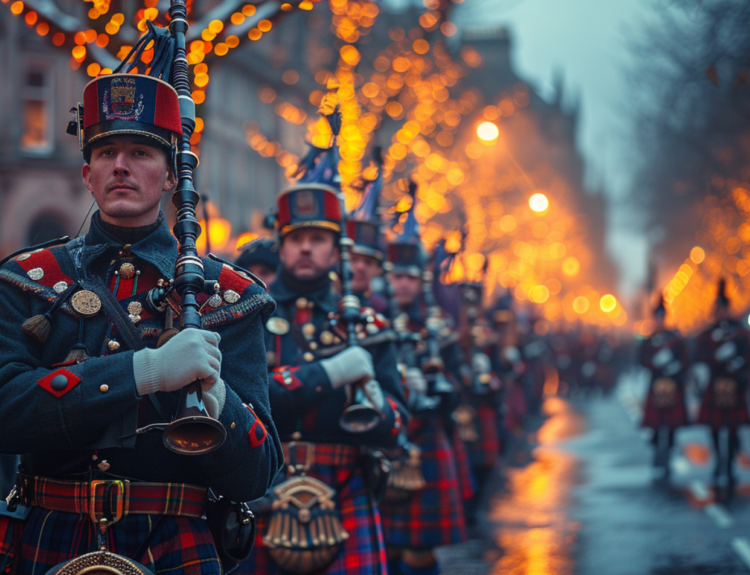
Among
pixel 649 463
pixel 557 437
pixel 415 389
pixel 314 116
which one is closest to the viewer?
pixel 415 389

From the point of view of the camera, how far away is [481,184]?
104ft

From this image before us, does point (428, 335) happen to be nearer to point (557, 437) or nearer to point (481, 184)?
point (557, 437)

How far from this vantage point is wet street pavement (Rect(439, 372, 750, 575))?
7.98 metres

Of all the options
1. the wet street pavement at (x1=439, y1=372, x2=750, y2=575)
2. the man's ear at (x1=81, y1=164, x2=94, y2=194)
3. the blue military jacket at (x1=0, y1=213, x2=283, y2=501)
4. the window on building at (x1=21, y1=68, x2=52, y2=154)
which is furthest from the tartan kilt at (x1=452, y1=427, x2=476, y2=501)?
the window on building at (x1=21, y1=68, x2=52, y2=154)

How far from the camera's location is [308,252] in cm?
525

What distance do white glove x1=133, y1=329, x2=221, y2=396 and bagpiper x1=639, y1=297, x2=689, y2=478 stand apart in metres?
11.0

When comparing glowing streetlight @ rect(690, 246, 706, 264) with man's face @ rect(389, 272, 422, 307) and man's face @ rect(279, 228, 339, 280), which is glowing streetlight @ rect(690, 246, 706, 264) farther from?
man's face @ rect(279, 228, 339, 280)

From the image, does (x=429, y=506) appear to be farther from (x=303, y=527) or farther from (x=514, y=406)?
(x=514, y=406)

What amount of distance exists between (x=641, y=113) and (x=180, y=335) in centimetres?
3605

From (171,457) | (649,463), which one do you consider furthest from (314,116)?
(171,457)

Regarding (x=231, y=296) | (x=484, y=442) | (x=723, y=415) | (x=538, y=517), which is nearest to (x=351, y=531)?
(x=231, y=296)

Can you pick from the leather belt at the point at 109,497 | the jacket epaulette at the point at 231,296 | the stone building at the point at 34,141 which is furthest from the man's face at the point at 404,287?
the stone building at the point at 34,141

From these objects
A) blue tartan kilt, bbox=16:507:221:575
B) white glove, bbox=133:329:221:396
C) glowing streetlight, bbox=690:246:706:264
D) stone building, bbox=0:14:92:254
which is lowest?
blue tartan kilt, bbox=16:507:221:575

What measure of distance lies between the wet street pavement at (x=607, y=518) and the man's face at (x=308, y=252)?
3361 mm
